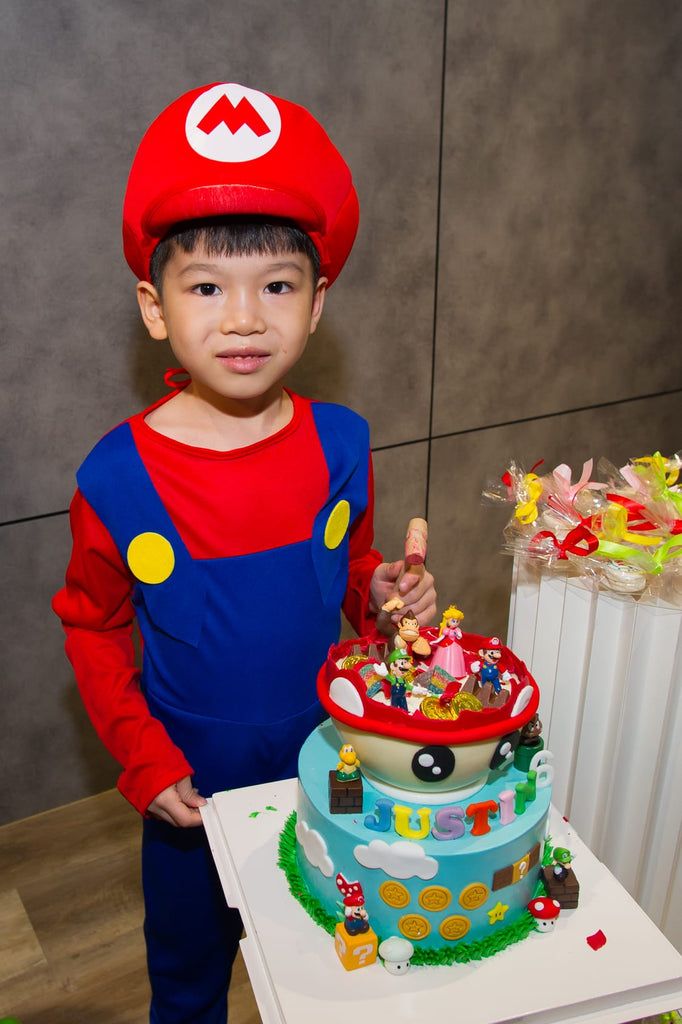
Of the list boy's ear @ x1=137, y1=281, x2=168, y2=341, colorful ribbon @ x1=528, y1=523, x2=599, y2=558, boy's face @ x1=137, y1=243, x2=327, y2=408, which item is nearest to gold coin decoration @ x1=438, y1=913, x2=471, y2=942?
colorful ribbon @ x1=528, y1=523, x2=599, y2=558

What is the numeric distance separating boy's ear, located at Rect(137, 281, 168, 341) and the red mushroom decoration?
0.75 m

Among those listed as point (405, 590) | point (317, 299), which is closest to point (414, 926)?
point (405, 590)

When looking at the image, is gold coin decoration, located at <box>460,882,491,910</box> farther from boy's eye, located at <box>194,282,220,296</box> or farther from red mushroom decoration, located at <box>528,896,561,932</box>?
boy's eye, located at <box>194,282,220,296</box>

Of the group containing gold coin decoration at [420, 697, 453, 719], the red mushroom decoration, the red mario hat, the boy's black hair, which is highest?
the red mario hat

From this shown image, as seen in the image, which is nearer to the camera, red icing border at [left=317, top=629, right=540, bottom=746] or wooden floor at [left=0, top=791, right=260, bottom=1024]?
red icing border at [left=317, top=629, right=540, bottom=746]

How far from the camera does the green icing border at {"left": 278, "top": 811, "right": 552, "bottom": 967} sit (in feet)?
2.81

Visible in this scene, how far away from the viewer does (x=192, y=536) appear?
1.11 metres

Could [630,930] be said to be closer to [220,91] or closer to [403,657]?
[403,657]

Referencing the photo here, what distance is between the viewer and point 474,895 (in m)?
0.86

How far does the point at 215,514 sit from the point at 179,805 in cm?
35

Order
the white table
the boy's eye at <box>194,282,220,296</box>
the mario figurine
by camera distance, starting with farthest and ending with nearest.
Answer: the boy's eye at <box>194,282,220,296</box>
the mario figurine
the white table

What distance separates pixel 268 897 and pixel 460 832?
22 centimetres

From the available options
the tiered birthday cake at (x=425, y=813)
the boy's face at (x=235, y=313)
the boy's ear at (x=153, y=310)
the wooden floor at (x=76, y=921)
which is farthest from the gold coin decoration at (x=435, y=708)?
the wooden floor at (x=76, y=921)

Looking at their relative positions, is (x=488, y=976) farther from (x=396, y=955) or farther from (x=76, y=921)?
(x=76, y=921)
